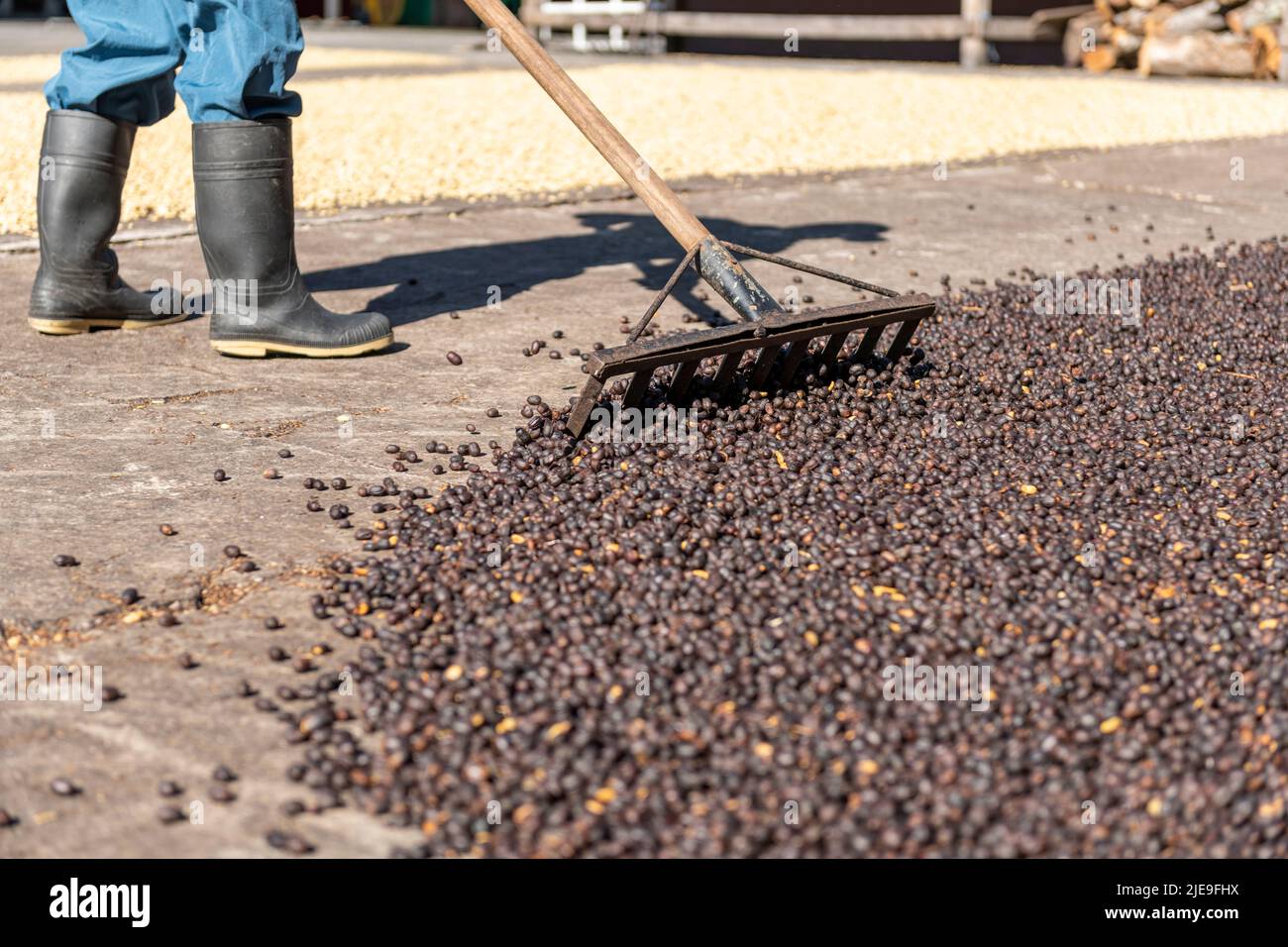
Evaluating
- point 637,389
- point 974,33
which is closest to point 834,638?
point 637,389

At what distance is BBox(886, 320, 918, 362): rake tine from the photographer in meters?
3.68

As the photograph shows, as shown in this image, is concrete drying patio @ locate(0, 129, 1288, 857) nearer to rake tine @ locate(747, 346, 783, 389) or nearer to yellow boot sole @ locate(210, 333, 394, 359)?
yellow boot sole @ locate(210, 333, 394, 359)

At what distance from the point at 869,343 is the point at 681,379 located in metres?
0.66

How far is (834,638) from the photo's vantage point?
2.37 metres

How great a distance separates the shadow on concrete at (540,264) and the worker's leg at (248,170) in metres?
0.65

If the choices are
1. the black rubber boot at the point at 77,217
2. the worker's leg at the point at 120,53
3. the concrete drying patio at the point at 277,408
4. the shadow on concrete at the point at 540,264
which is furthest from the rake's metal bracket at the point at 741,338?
the black rubber boot at the point at 77,217

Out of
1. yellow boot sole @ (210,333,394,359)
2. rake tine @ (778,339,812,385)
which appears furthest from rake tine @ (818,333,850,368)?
yellow boot sole @ (210,333,394,359)

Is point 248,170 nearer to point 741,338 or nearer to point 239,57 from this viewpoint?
point 239,57

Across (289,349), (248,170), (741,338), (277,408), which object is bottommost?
(277,408)

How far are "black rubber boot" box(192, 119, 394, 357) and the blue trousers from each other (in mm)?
78

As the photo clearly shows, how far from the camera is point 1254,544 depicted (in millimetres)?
2773

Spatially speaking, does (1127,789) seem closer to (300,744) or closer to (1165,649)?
(1165,649)

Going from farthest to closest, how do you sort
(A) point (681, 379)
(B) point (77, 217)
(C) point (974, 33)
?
(C) point (974, 33)
(B) point (77, 217)
(A) point (681, 379)
